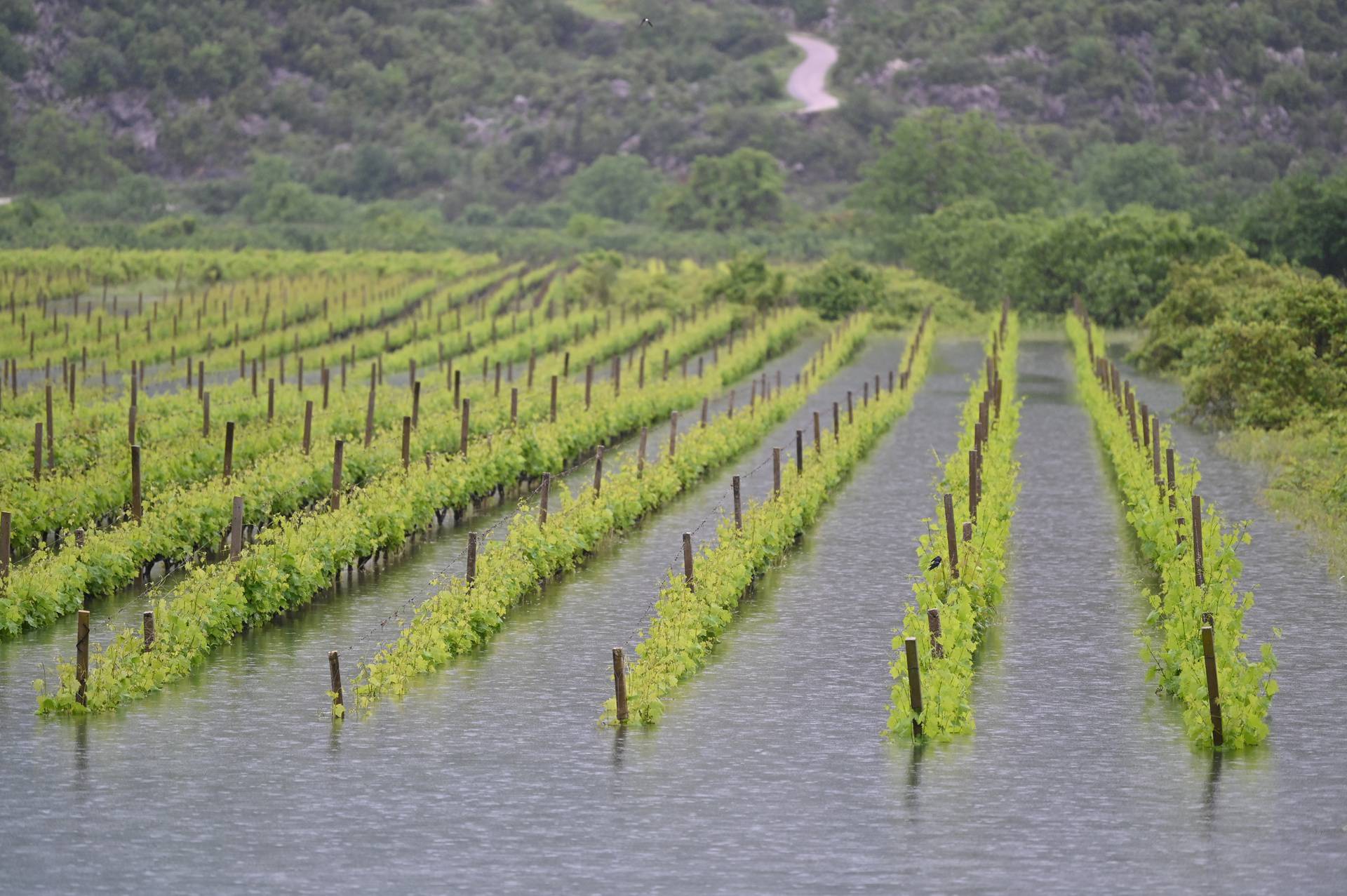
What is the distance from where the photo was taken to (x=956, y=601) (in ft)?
86.4

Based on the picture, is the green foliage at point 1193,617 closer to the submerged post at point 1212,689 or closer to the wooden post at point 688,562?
the submerged post at point 1212,689

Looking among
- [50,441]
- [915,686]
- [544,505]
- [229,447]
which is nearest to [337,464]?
[229,447]

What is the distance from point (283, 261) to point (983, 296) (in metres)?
33.3

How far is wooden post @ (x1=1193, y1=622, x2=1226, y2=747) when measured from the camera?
70.2 feet

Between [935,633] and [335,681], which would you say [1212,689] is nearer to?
[935,633]

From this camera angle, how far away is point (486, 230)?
146250 millimetres

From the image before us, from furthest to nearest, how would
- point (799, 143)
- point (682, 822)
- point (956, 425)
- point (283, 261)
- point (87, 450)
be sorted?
point (799, 143) → point (283, 261) → point (956, 425) → point (87, 450) → point (682, 822)

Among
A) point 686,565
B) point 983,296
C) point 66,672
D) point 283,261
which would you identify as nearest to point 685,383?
point 686,565

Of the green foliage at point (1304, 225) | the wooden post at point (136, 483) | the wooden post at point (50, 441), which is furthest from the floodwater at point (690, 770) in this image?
the green foliage at point (1304, 225)

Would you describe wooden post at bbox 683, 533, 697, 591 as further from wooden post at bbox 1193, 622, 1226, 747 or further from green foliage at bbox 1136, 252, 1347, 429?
green foliage at bbox 1136, 252, 1347, 429

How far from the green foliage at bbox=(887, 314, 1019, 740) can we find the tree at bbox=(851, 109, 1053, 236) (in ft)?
287

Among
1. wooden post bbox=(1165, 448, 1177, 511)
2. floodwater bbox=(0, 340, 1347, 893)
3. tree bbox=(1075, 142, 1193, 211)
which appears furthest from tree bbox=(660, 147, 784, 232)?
floodwater bbox=(0, 340, 1347, 893)

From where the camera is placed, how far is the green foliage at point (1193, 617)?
2234cm

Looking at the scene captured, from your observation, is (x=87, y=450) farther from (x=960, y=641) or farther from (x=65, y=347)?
(x=65, y=347)
